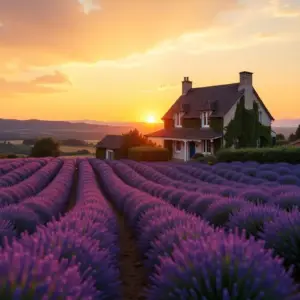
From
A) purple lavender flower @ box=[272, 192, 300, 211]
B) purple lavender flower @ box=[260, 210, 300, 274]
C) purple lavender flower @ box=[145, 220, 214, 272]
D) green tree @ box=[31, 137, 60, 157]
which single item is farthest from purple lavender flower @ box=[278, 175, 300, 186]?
green tree @ box=[31, 137, 60, 157]

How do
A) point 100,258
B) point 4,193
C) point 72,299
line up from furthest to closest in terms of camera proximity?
point 4,193, point 100,258, point 72,299

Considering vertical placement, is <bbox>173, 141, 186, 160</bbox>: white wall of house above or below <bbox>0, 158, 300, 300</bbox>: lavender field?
above

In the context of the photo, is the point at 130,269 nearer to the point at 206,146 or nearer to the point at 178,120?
the point at 206,146

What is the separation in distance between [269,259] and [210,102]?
36.8 metres

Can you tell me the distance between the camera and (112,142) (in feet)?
159

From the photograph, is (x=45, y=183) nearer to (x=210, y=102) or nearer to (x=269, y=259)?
(x=269, y=259)

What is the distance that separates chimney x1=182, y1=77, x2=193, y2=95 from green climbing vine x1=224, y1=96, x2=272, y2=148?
8.99 meters

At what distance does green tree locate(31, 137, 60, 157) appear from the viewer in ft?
166

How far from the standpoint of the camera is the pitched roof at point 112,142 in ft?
152

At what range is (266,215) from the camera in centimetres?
613

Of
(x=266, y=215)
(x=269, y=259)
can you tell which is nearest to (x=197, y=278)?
(x=269, y=259)

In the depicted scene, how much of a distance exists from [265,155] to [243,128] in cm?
1358

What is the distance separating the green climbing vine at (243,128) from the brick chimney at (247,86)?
576 millimetres

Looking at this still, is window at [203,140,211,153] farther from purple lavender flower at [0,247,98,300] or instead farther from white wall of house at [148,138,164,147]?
purple lavender flower at [0,247,98,300]
